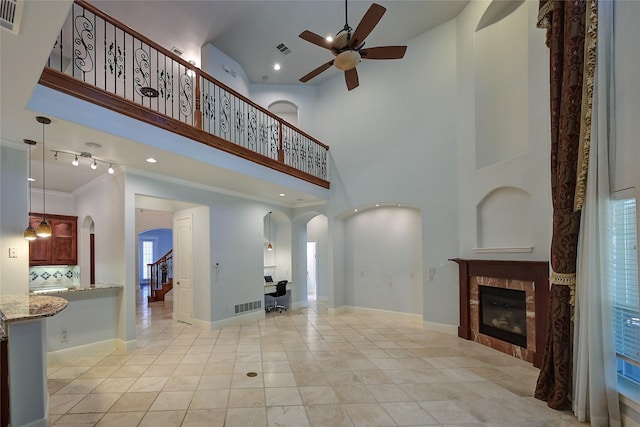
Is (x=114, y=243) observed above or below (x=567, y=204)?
below

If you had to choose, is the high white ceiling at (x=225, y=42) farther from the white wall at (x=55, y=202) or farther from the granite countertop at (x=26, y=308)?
the granite countertop at (x=26, y=308)

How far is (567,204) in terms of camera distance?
10.5 ft

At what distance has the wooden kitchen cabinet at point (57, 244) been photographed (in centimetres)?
668

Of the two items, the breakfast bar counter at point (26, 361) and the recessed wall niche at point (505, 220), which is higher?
the recessed wall niche at point (505, 220)

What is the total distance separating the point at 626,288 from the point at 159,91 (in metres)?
6.77

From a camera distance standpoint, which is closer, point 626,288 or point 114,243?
point 626,288

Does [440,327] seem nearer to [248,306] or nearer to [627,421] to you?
[627,421]

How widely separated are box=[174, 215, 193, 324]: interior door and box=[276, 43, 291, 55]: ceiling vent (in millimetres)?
4387

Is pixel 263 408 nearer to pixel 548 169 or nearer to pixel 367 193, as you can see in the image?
pixel 548 169

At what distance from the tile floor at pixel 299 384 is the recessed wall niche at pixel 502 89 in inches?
135

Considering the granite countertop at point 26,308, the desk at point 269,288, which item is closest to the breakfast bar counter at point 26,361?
the granite countertop at point 26,308

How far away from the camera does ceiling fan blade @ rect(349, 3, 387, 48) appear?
3.22m

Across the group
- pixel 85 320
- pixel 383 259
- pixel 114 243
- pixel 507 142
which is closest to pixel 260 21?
pixel 114 243

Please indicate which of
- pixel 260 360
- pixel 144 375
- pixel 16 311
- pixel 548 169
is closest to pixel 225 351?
pixel 260 360
